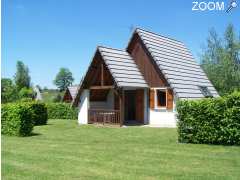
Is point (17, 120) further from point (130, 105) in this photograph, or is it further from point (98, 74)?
point (130, 105)

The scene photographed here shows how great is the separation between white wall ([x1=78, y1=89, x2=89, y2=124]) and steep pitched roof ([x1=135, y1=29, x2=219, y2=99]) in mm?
5399

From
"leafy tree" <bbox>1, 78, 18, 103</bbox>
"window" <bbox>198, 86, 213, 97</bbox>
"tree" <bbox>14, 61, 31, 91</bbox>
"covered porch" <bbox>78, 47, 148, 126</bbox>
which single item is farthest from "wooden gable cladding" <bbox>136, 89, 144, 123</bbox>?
"tree" <bbox>14, 61, 31, 91</bbox>

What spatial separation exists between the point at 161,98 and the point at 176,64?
3.30 meters

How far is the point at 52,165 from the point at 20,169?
34.8 inches

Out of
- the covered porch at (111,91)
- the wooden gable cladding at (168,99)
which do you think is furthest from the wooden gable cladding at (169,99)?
the covered porch at (111,91)

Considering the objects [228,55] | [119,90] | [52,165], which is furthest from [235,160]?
[228,55]

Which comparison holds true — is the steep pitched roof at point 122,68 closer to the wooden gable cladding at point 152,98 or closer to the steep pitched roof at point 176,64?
the wooden gable cladding at point 152,98

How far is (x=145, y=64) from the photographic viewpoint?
89.0ft

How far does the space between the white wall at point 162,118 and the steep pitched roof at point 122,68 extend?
192 cm

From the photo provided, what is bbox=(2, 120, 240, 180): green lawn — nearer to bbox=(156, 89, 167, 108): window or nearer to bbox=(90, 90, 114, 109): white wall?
bbox=(156, 89, 167, 108): window

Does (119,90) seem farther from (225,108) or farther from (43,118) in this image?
(225,108)

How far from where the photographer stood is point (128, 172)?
9.62 metres

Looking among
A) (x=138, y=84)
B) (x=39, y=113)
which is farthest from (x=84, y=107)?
(x=138, y=84)

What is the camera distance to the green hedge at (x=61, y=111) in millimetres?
37475
